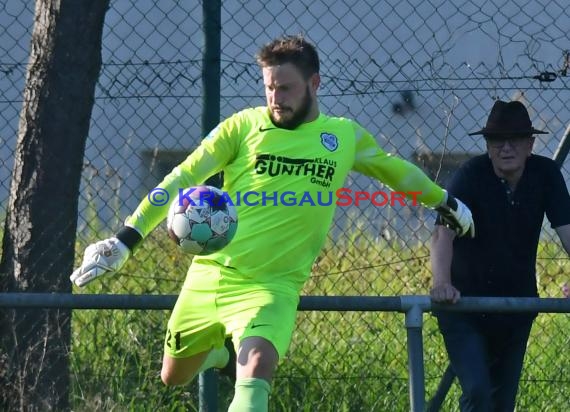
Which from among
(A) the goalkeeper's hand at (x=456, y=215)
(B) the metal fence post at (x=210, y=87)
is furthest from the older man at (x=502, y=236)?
(B) the metal fence post at (x=210, y=87)

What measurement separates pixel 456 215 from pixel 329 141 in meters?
0.62

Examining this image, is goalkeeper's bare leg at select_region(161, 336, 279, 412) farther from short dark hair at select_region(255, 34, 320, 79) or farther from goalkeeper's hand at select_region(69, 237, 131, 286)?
short dark hair at select_region(255, 34, 320, 79)

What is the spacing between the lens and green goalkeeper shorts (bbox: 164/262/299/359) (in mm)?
4812

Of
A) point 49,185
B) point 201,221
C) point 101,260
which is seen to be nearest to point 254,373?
point 201,221

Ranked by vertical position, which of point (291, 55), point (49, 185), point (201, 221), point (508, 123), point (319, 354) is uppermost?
point (291, 55)

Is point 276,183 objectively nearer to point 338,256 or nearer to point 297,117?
point 297,117

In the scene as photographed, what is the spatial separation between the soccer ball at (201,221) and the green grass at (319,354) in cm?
156

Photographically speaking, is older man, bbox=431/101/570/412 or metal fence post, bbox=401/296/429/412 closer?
metal fence post, bbox=401/296/429/412

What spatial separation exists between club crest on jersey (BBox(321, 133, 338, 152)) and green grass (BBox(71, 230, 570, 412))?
118cm

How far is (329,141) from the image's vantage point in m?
5.16

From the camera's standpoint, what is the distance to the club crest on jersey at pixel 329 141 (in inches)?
203

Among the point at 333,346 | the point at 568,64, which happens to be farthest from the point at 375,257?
the point at 568,64

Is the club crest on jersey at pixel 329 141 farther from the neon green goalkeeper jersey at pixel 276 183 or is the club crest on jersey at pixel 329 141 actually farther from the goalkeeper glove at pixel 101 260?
the goalkeeper glove at pixel 101 260

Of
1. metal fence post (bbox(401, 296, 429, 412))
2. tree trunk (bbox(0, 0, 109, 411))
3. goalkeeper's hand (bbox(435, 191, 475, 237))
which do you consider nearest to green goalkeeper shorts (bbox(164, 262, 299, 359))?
metal fence post (bbox(401, 296, 429, 412))
